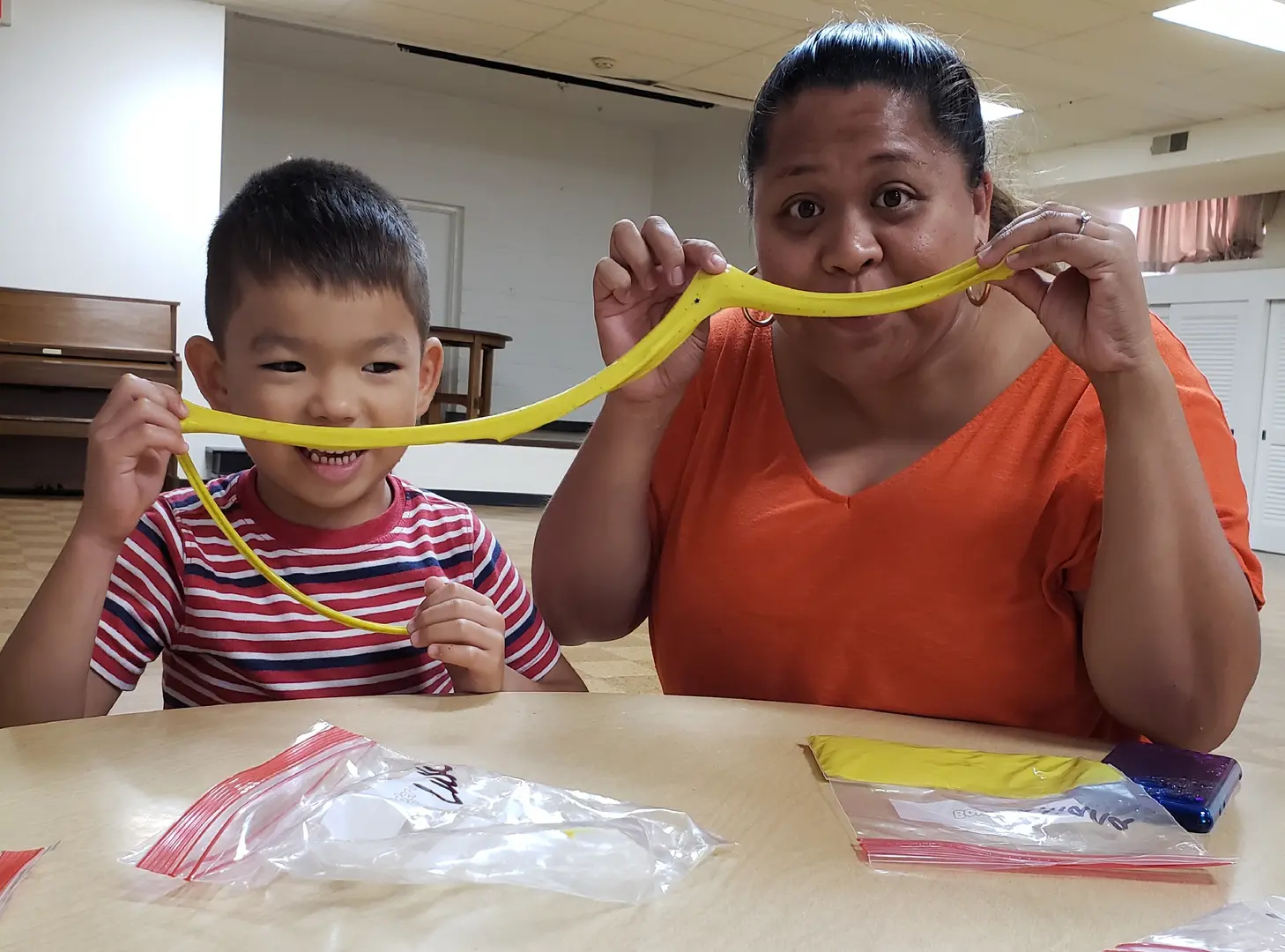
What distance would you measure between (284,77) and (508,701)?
29.2 ft

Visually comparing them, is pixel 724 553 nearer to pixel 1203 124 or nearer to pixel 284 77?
pixel 1203 124

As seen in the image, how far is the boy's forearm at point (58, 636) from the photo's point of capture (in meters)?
0.72

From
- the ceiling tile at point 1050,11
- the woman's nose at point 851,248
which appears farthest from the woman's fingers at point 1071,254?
the ceiling tile at point 1050,11

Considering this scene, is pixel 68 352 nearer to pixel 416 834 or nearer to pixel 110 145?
pixel 110 145

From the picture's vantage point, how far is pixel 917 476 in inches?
37.5

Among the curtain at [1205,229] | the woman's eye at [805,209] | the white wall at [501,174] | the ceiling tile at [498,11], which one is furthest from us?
the white wall at [501,174]

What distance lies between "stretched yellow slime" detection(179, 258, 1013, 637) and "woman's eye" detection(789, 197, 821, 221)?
0.63 feet

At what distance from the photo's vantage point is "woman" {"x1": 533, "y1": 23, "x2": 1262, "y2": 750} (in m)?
0.78

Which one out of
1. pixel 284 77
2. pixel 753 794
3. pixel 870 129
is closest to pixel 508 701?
pixel 753 794

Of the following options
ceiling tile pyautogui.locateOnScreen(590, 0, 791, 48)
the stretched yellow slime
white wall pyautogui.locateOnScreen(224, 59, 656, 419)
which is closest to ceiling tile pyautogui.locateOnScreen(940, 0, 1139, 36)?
ceiling tile pyautogui.locateOnScreen(590, 0, 791, 48)

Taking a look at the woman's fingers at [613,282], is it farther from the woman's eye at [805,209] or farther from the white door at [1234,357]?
the white door at [1234,357]

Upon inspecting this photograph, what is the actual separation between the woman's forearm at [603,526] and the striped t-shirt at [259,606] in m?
0.08

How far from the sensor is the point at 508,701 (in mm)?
771

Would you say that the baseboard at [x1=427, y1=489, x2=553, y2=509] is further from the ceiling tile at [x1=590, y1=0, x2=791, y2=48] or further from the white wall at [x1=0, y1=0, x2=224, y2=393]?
the ceiling tile at [x1=590, y1=0, x2=791, y2=48]
